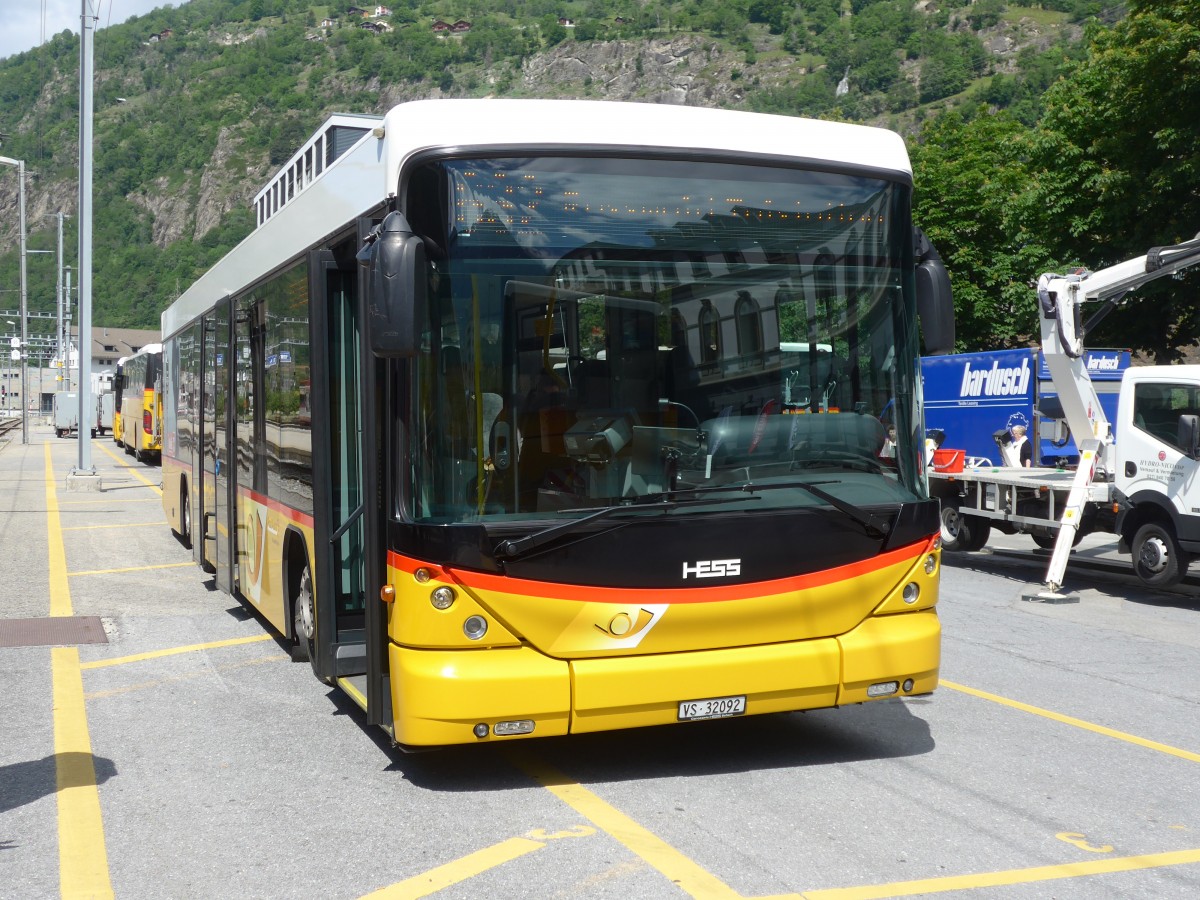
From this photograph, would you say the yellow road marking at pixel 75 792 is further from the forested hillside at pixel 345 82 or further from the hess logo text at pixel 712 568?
the forested hillside at pixel 345 82

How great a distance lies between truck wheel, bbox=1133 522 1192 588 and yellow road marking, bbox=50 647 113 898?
32.6 feet

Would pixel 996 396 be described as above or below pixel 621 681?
above

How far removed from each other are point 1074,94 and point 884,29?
14635cm

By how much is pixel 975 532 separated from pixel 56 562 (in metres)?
10.8

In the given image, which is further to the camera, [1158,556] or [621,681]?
[1158,556]

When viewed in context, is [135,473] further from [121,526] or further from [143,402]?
[121,526]

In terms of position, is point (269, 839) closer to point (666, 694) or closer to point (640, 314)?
point (666, 694)

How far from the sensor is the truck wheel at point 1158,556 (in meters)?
13.1

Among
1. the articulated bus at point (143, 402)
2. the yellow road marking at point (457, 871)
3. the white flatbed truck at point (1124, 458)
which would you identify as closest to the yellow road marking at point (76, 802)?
the yellow road marking at point (457, 871)

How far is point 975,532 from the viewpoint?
16906 millimetres

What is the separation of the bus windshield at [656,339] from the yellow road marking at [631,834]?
4.06 feet

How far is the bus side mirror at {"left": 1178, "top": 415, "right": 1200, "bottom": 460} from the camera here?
1290 centimetres

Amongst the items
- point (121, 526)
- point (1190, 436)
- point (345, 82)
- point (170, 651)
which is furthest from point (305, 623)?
point (345, 82)

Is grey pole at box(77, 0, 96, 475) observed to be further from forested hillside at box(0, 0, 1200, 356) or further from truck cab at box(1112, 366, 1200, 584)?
forested hillside at box(0, 0, 1200, 356)
